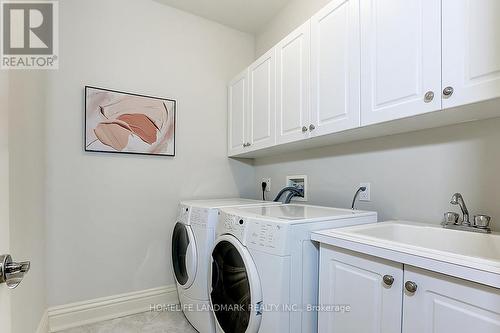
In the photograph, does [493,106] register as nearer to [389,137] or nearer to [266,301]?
[389,137]

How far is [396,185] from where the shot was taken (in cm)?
153

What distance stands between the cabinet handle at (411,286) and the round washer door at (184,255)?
130cm

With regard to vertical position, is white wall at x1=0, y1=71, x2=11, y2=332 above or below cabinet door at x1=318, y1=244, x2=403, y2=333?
above

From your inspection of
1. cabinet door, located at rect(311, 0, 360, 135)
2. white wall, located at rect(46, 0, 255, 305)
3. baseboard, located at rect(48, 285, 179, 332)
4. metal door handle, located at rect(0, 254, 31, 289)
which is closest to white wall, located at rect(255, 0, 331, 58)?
white wall, located at rect(46, 0, 255, 305)

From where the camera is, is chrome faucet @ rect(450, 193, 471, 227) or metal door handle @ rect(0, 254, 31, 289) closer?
metal door handle @ rect(0, 254, 31, 289)

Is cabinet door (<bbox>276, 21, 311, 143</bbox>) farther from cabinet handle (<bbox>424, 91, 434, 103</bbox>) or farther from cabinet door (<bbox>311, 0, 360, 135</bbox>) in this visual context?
cabinet handle (<bbox>424, 91, 434, 103</bbox>)

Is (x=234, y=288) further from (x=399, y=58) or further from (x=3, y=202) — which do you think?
(x=399, y=58)

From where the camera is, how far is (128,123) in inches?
86.0

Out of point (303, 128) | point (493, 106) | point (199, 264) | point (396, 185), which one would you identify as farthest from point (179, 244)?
point (493, 106)

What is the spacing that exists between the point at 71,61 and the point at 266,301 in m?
2.14

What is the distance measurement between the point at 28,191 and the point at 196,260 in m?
1.04

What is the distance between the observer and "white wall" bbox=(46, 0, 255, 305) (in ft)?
6.44

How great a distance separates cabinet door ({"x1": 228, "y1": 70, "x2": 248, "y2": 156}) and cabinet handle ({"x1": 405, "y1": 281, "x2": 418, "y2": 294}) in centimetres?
174

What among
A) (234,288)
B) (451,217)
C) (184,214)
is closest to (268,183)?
(184,214)
